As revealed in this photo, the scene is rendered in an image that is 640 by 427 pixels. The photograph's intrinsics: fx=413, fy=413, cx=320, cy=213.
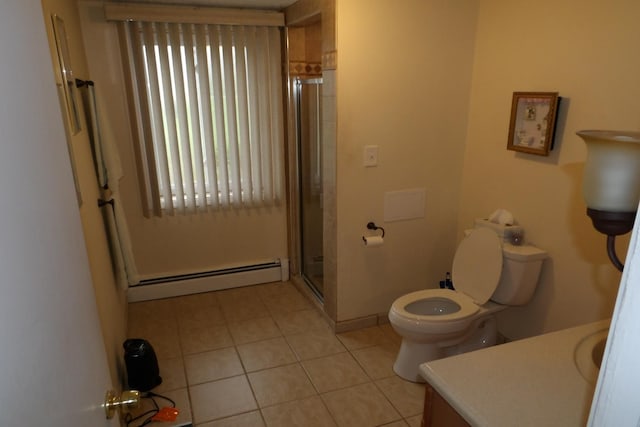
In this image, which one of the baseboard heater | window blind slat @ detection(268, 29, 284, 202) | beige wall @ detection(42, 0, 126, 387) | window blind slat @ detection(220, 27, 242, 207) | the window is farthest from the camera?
the baseboard heater

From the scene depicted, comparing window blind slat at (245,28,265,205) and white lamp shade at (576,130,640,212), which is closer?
white lamp shade at (576,130,640,212)

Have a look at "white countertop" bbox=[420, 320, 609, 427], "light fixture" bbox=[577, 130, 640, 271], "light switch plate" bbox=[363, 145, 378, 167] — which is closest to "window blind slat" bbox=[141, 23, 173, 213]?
"light switch plate" bbox=[363, 145, 378, 167]

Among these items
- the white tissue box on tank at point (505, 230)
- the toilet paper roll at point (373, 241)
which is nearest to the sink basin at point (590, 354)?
the white tissue box on tank at point (505, 230)

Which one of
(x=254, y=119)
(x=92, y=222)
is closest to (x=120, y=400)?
(x=92, y=222)

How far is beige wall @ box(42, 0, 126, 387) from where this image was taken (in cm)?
177

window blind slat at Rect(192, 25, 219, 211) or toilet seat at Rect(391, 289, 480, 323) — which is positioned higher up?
window blind slat at Rect(192, 25, 219, 211)

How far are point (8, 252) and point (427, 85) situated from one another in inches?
96.4

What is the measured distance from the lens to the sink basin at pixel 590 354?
46.3 inches

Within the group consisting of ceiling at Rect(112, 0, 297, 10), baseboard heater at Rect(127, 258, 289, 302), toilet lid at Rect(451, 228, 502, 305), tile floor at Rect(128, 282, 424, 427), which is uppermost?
ceiling at Rect(112, 0, 297, 10)

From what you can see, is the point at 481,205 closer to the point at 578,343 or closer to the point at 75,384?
the point at 578,343

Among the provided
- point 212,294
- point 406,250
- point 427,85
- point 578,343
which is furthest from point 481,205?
point 212,294

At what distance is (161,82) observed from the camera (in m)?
2.94

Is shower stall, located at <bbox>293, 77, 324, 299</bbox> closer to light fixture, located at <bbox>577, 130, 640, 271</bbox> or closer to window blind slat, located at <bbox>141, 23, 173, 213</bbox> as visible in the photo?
window blind slat, located at <bbox>141, 23, 173, 213</bbox>

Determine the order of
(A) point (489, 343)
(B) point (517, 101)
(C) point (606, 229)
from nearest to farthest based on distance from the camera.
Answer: (C) point (606, 229) < (B) point (517, 101) < (A) point (489, 343)
